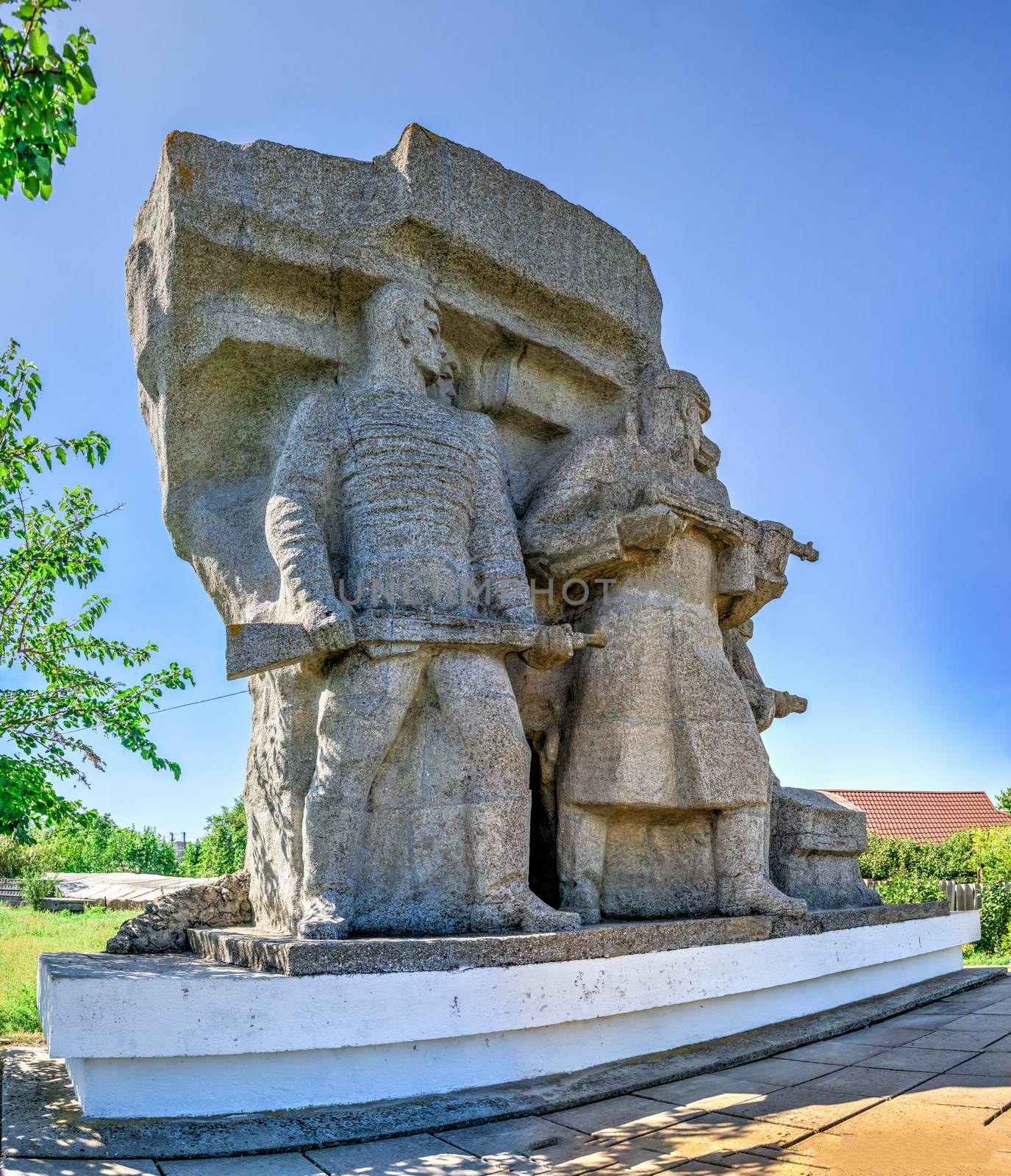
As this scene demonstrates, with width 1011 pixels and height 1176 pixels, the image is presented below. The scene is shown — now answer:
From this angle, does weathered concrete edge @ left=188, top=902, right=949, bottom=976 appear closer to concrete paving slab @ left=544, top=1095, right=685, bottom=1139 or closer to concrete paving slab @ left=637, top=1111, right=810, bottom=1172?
concrete paving slab @ left=544, top=1095, right=685, bottom=1139

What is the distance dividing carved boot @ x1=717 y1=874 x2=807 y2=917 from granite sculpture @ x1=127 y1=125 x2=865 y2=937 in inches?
0.7

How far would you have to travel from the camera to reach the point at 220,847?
21.3m

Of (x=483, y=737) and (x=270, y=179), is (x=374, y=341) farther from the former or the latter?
(x=483, y=737)

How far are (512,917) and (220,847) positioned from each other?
18.2 m

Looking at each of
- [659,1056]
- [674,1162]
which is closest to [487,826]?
[659,1056]

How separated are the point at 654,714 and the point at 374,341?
8.14 feet

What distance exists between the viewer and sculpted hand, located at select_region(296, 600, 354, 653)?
444 centimetres

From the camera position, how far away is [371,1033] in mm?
3852

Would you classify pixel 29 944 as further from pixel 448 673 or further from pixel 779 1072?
pixel 779 1072

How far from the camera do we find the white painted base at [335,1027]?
143 inches

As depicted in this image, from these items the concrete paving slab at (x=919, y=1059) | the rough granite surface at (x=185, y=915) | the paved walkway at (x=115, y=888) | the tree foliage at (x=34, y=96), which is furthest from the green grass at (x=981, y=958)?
the paved walkway at (x=115, y=888)

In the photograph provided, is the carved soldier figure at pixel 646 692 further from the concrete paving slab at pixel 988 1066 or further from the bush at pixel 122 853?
the bush at pixel 122 853

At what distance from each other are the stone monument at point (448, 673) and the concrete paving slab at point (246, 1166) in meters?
0.37

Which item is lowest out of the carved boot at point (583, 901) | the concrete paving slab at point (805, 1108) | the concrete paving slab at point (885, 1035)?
the concrete paving slab at point (885, 1035)
